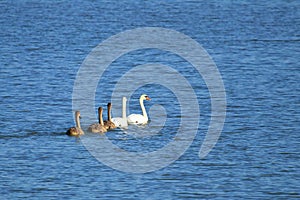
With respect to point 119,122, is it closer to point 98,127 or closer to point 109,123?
point 109,123

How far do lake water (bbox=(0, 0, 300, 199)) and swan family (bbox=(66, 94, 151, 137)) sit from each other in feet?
0.75

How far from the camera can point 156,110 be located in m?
26.3

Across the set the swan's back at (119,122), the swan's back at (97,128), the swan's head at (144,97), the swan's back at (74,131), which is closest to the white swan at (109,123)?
the swan's back at (119,122)

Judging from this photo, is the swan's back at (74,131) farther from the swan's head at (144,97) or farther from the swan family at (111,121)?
the swan's head at (144,97)

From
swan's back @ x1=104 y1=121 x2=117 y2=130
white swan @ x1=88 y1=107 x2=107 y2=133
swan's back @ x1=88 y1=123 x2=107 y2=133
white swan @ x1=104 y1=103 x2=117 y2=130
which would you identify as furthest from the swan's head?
swan's back @ x1=88 y1=123 x2=107 y2=133

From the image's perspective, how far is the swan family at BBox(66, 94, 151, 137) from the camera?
23469mm

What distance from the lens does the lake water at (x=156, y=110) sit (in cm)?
1980

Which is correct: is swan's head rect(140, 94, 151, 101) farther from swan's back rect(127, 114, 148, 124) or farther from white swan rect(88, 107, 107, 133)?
white swan rect(88, 107, 107, 133)

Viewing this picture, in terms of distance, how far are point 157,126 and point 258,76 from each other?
659 cm

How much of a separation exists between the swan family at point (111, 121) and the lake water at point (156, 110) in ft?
0.75

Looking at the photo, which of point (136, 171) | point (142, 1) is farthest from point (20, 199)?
point (142, 1)

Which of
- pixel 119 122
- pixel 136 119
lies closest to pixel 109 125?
pixel 119 122

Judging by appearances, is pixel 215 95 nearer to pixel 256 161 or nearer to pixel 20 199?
pixel 256 161

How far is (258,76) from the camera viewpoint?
1195 inches
